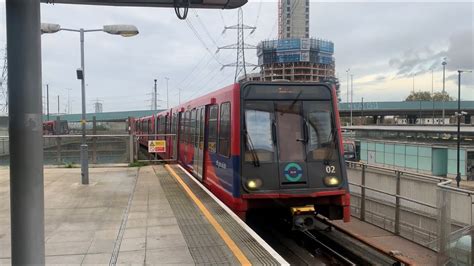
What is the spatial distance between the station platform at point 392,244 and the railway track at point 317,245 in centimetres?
18

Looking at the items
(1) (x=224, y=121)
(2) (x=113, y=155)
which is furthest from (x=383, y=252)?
(2) (x=113, y=155)

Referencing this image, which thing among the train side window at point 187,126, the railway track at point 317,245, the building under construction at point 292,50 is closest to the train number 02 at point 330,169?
the railway track at point 317,245

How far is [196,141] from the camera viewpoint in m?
12.7

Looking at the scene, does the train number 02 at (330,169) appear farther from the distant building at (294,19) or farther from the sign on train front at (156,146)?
the distant building at (294,19)

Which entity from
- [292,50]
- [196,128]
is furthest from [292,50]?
[196,128]

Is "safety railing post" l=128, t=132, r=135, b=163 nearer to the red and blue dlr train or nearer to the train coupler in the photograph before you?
the red and blue dlr train

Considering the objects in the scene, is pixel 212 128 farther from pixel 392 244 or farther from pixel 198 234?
pixel 392 244

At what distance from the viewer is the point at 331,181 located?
8398 millimetres

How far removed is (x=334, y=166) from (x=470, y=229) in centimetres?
252

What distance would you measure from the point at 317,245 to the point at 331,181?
1.37 m

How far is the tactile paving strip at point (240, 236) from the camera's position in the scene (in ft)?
17.3

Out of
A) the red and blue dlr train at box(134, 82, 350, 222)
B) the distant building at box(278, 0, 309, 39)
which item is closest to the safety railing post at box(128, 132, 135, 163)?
the red and blue dlr train at box(134, 82, 350, 222)

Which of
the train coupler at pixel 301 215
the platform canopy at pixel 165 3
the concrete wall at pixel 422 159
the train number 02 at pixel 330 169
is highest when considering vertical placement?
the platform canopy at pixel 165 3

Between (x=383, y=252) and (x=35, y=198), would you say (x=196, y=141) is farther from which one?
(x=35, y=198)
